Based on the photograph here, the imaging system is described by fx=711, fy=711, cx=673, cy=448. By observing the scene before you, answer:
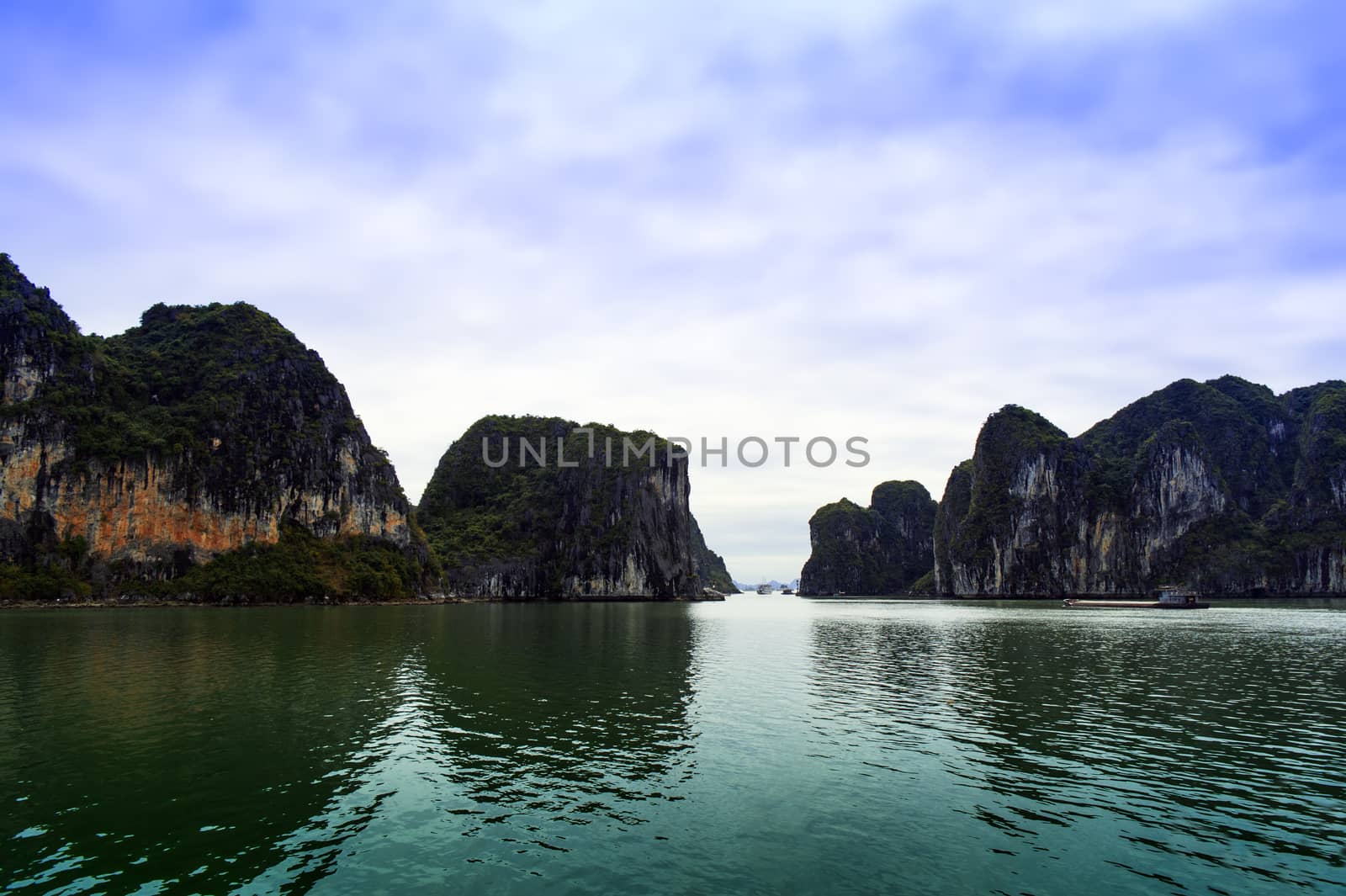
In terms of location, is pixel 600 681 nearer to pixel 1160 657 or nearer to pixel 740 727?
pixel 740 727

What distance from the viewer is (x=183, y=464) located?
390ft

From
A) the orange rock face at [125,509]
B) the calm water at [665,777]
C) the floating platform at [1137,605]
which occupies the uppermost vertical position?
the orange rock face at [125,509]

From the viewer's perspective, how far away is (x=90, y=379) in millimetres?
117688

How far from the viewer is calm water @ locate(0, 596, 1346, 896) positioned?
Result: 12.7 m

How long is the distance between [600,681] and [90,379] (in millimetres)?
127088

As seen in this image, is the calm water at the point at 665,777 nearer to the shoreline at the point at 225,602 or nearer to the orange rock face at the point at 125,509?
the shoreline at the point at 225,602

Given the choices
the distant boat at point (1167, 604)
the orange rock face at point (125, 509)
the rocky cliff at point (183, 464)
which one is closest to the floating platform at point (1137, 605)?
the distant boat at point (1167, 604)

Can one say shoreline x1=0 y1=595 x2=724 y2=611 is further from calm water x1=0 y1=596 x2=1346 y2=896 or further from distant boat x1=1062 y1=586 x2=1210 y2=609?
distant boat x1=1062 y1=586 x2=1210 y2=609

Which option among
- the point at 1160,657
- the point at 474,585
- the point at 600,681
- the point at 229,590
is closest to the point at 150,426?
the point at 229,590

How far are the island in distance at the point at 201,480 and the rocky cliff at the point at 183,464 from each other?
0.82ft

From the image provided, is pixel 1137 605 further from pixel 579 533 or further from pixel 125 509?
pixel 125 509

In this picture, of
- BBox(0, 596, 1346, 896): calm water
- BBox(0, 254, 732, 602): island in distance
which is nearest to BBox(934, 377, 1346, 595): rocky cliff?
BBox(0, 254, 732, 602): island in distance

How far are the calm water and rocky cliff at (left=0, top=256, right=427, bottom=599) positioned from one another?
87177 millimetres

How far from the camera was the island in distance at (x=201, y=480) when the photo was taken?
10619 centimetres
